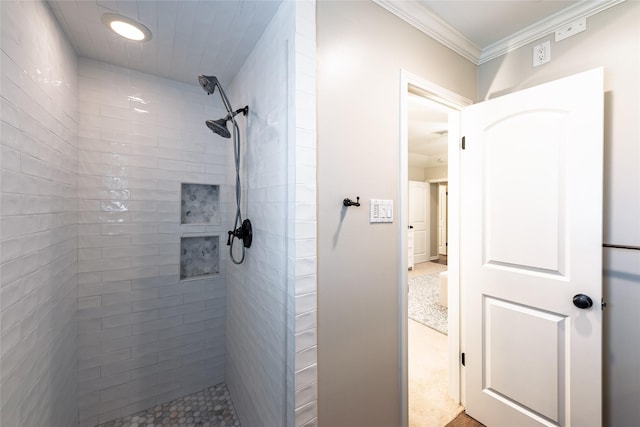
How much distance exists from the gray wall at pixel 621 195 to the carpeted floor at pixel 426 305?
166 cm

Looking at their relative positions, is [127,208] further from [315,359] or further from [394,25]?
[394,25]

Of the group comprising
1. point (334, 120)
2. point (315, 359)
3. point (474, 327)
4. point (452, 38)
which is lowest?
point (474, 327)

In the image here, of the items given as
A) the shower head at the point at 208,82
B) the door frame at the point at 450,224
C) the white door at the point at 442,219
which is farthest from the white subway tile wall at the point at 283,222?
the white door at the point at 442,219

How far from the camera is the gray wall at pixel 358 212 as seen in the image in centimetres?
113

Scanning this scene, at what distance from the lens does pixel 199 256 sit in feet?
6.66

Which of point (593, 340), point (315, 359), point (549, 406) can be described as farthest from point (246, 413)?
point (593, 340)

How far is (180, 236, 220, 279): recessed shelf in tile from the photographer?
6.47ft

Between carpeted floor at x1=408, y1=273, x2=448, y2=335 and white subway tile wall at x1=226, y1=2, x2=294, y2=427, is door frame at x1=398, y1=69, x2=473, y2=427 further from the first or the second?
carpeted floor at x1=408, y1=273, x2=448, y2=335

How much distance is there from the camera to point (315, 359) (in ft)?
3.57

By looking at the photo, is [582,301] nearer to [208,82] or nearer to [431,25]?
[431,25]

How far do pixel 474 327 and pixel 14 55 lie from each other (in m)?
2.62

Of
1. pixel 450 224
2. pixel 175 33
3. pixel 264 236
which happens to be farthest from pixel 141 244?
pixel 450 224

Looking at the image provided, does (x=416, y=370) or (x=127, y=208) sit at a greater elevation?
(x=127, y=208)

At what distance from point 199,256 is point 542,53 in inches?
108
